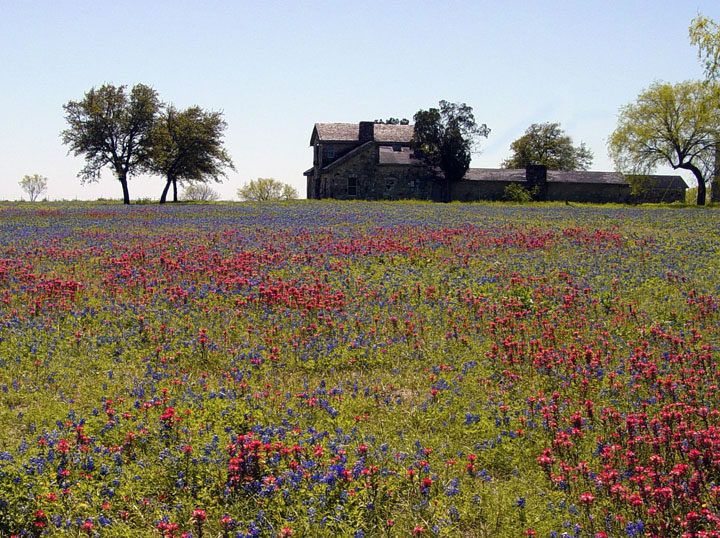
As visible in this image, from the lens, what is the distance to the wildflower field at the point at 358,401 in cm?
394

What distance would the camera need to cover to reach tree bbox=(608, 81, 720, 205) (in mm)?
59188

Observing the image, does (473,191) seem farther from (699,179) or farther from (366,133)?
(699,179)

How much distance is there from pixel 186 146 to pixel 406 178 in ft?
83.5

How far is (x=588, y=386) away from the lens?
6.06m

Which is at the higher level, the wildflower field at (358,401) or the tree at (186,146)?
the tree at (186,146)

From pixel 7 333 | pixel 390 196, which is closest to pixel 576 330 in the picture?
pixel 7 333

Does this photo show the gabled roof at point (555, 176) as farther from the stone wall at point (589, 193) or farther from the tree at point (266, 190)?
the tree at point (266, 190)

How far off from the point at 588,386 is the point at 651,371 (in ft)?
2.11

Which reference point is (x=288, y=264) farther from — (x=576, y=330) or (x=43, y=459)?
(x=43, y=459)

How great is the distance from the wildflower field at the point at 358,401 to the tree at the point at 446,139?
180 feet

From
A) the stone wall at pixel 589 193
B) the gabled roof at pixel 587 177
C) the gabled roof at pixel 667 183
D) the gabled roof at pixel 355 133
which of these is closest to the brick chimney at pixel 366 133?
the gabled roof at pixel 355 133

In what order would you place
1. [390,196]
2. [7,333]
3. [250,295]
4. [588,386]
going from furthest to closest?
[390,196]
[250,295]
[7,333]
[588,386]

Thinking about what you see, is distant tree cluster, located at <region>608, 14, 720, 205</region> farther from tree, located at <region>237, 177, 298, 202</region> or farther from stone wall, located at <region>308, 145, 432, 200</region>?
tree, located at <region>237, 177, 298, 202</region>

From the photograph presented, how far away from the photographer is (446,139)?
2557 inches
